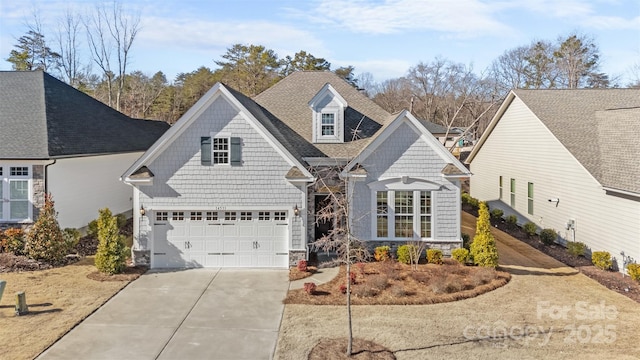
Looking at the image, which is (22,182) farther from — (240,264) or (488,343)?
(488,343)

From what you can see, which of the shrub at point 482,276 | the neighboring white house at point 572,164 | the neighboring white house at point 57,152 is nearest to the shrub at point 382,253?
the shrub at point 482,276

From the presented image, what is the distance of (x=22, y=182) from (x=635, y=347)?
20399 mm

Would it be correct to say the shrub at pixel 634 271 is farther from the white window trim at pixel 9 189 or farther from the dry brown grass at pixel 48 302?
the white window trim at pixel 9 189

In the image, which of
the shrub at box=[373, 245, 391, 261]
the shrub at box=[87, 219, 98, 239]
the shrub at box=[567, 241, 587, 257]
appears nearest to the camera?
the shrub at box=[373, 245, 391, 261]

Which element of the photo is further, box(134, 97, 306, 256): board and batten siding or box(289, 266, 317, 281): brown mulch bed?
box(134, 97, 306, 256): board and batten siding

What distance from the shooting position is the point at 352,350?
8547 millimetres

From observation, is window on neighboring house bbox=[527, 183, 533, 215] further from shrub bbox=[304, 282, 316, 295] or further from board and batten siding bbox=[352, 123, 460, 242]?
shrub bbox=[304, 282, 316, 295]

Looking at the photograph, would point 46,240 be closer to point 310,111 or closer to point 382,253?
point 310,111

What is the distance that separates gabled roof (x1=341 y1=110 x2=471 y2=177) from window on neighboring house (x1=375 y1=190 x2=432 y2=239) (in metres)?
1.29

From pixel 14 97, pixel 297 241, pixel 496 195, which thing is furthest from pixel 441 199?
pixel 14 97

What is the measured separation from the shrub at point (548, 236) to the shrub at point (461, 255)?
5608 mm

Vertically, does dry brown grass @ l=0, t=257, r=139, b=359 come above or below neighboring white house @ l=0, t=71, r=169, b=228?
below

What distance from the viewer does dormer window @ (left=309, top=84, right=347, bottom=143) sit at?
17016 mm

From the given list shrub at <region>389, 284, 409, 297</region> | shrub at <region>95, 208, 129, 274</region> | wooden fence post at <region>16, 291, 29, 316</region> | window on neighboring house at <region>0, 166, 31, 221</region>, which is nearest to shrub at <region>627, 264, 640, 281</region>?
shrub at <region>389, 284, 409, 297</region>
